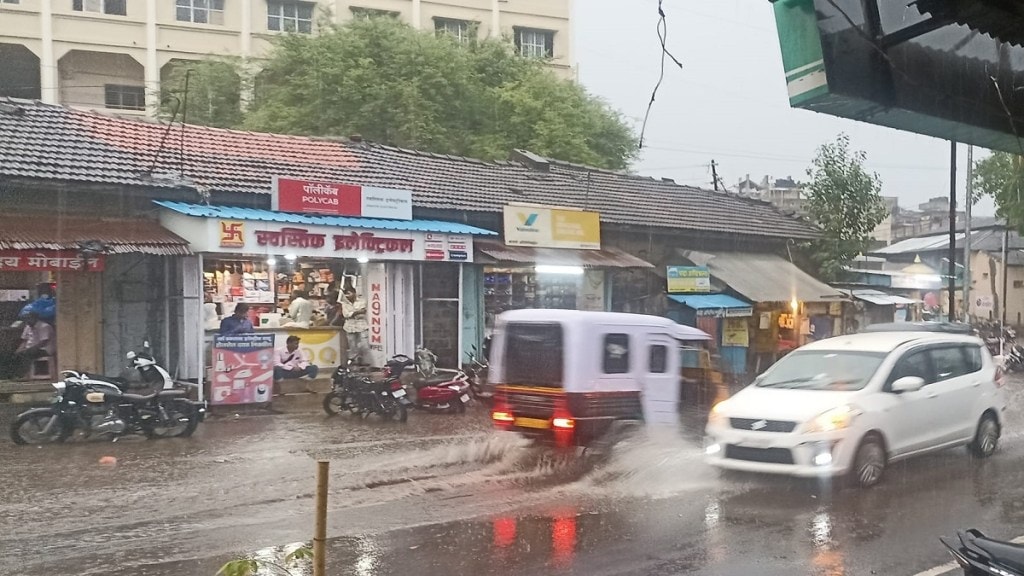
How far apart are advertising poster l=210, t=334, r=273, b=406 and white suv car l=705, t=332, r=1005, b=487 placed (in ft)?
22.7

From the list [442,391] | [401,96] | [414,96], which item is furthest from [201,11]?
[442,391]

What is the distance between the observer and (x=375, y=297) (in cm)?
1548

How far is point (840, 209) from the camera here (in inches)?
880

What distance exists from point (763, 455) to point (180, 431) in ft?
23.8

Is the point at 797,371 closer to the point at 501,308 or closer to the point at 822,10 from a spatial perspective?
the point at 822,10

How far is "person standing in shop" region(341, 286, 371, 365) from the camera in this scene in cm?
1537

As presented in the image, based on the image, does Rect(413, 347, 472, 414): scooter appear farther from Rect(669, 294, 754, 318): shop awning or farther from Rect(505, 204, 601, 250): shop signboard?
Rect(669, 294, 754, 318): shop awning

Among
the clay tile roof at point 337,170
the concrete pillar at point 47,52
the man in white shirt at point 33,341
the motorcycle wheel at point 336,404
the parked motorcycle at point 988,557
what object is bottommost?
the motorcycle wheel at point 336,404

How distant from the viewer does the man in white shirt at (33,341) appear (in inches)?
492

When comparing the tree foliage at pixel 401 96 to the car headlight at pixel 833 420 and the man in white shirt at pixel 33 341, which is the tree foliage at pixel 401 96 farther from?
the car headlight at pixel 833 420

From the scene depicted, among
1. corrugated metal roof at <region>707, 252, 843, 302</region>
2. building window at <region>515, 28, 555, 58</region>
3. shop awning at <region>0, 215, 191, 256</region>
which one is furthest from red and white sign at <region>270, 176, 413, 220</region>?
building window at <region>515, 28, 555, 58</region>

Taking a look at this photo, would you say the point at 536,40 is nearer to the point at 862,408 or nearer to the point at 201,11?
the point at 201,11

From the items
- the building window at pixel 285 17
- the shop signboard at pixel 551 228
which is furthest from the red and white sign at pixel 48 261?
the building window at pixel 285 17

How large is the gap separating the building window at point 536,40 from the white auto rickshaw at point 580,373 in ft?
99.7
